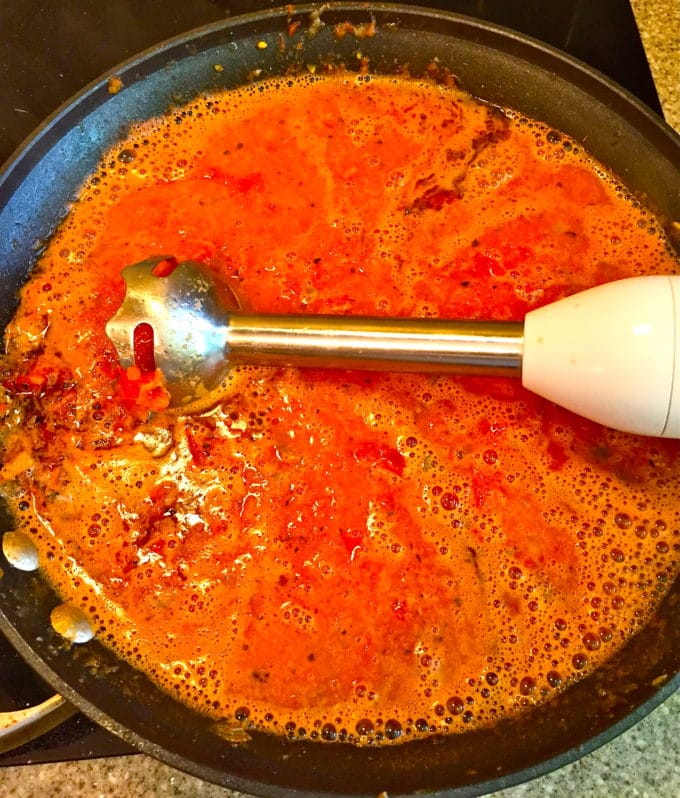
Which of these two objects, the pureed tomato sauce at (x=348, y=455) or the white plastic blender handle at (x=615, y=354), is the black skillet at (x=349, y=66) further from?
the white plastic blender handle at (x=615, y=354)

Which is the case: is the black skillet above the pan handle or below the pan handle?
above

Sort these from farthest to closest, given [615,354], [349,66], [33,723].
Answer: [349,66], [33,723], [615,354]

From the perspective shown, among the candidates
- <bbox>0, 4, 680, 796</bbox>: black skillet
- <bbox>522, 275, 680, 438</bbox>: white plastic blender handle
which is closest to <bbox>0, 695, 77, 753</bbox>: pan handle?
<bbox>0, 4, 680, 796</bbox>: black skillet

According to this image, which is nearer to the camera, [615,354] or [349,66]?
[615,354]

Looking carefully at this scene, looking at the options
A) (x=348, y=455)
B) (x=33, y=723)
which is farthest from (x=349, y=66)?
(x=33, y=723)

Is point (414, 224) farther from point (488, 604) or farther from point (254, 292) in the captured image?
point (488, 604)

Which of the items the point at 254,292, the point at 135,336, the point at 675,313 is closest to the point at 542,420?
the point at 675,313

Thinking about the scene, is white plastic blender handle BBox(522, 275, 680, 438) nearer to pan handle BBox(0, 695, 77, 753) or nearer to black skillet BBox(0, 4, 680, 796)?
black skillet BBox(0, 4, 680, 796)

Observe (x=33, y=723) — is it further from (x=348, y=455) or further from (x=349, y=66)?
(x=349, y=66)
